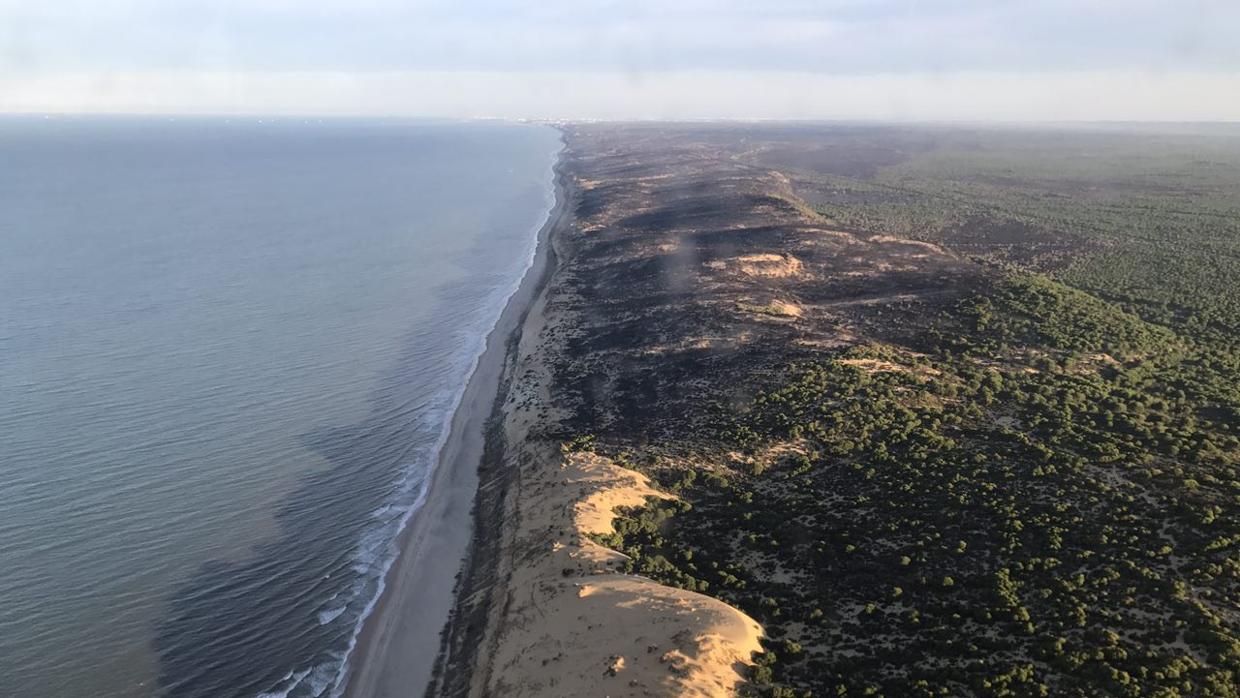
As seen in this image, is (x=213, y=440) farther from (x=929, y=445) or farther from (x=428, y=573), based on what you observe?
(x=929, y=445)

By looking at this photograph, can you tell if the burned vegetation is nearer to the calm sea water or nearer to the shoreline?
the shoreline

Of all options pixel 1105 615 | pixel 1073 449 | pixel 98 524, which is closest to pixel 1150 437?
pixel 1073 449

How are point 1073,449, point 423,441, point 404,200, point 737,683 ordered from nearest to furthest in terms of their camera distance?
point 737,683
point 1073,449
point 423,441
point 404,200

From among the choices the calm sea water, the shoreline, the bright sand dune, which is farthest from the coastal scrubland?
the calm sea water

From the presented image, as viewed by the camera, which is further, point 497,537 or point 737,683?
point 497,537

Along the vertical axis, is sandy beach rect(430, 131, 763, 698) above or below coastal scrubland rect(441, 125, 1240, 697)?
below

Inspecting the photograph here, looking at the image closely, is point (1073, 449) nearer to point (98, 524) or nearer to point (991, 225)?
point (98, 524)

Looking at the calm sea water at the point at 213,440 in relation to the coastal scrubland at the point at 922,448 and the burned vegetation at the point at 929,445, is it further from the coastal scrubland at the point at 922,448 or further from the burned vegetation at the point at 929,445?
the burned vegetation at the point at 929,445
